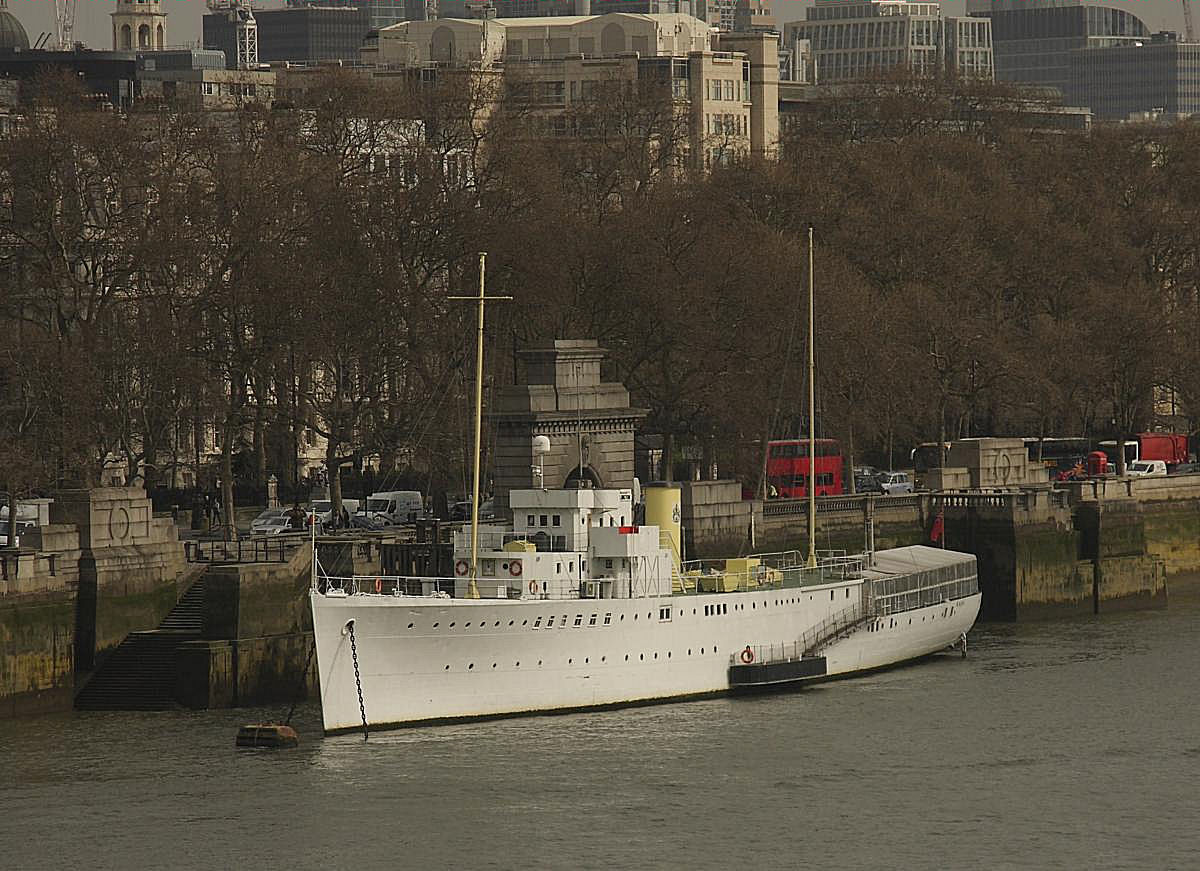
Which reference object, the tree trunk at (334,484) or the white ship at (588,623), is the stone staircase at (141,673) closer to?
the white ship at (588,623)

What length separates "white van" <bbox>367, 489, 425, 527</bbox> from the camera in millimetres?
106312

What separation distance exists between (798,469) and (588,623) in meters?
39.9

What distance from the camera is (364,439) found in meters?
105

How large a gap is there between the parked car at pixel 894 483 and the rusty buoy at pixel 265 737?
42.2 m

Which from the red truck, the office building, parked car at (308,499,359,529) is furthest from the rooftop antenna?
the office building

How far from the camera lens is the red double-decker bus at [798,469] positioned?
4456 inches

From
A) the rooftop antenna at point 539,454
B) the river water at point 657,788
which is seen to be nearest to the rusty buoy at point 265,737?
the river water at point 657,788

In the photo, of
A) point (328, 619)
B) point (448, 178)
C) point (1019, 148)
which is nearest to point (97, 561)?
point (328, 619)

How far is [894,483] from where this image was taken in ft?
381

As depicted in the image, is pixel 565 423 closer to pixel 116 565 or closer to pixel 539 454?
pixel 539 454

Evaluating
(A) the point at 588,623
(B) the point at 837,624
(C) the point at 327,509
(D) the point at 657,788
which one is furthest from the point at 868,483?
(D) the point at 657,788

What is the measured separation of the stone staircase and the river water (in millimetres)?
1143

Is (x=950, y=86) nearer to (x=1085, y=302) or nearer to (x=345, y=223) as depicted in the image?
(x=1085, y=302)

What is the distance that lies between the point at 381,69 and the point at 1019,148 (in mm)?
40605
